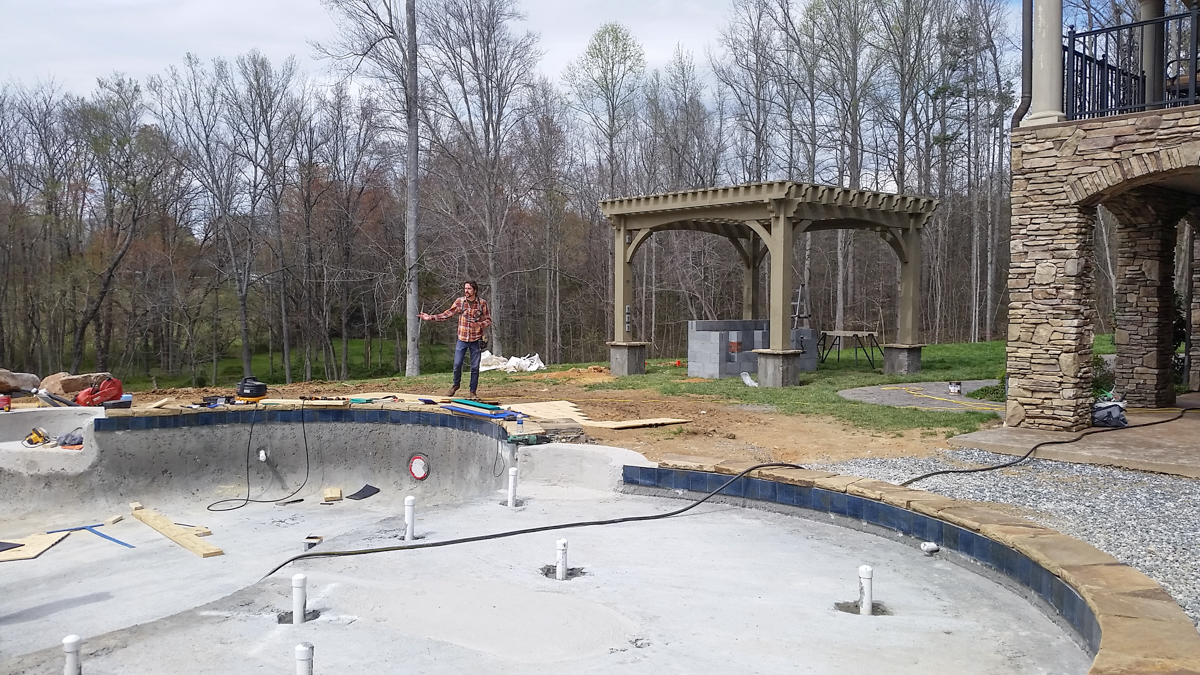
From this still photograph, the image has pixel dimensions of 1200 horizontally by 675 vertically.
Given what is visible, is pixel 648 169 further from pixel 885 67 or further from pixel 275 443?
pixel 275 443

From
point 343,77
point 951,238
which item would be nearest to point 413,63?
point 343,77

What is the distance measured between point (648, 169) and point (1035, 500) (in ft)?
77.5

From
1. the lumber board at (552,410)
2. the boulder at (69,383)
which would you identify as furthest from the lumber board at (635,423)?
the boulder at (69,383)

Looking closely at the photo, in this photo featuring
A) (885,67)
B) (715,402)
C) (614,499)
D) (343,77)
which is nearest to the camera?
(614,499)

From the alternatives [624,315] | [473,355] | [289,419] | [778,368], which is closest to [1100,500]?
[473,355]

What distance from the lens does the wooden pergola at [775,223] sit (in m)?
12.9

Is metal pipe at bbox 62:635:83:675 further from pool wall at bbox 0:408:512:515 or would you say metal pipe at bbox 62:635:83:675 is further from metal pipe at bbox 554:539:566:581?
pool wall at bbox 0:408:512:515

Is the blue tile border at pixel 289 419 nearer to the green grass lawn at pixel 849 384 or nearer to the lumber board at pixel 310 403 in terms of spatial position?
the lumber board at pixel 310 403

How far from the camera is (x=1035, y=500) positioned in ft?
17.7

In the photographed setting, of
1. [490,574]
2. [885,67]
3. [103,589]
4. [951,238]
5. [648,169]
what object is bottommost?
[103,589]

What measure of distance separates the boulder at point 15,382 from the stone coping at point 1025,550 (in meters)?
9.82

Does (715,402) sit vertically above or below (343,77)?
below

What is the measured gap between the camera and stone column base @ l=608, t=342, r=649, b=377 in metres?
15.3

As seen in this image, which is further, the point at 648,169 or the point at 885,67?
the point at 648,169
